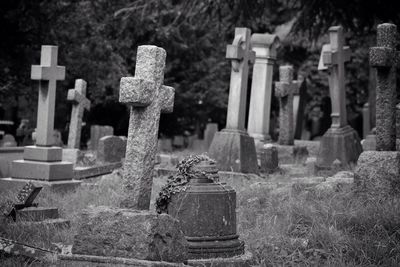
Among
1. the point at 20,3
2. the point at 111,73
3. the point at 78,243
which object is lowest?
the point at 78,243

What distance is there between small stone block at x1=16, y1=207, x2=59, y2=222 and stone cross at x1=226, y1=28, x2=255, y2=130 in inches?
207

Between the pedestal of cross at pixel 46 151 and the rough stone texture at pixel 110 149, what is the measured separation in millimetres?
2631

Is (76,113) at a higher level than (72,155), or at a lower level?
higher

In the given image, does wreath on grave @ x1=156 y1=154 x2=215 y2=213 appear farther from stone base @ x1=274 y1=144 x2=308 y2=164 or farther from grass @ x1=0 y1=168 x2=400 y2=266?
stone base @ x1=274 y1=144 x2=308 y2=164

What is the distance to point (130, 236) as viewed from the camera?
216 inches

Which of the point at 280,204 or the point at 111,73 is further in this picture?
the point at 111,73

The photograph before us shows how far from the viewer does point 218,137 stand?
12.1 metres

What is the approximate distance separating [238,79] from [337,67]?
2468 mm

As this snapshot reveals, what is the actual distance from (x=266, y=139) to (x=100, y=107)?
13.1m

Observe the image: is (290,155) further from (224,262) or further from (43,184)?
(224,262)

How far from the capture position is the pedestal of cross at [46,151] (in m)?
10.6

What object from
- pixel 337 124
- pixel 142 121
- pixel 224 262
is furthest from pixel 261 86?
pixel 224 262

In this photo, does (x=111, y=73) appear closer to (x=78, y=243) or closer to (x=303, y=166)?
(x=303, y=166)

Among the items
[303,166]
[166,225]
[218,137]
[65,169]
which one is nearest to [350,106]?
[303,166]
